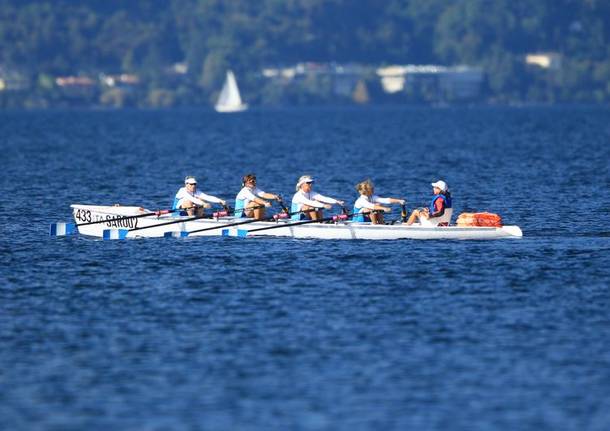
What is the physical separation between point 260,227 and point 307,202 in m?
1.63

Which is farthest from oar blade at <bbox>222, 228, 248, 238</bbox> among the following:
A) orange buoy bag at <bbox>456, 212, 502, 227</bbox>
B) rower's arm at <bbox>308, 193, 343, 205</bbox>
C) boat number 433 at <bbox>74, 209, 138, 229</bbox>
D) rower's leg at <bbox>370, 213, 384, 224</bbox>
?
orange buoy bag at <bbox>456, 212, 502, 227</bbox>

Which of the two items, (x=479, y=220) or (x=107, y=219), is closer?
(x=479, y=220)

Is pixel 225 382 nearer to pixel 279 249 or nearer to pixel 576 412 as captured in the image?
pixel 576 412

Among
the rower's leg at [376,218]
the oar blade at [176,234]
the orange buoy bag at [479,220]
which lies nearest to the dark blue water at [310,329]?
the oar blade at [176,234]

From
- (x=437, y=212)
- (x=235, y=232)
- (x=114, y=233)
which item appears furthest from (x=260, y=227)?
(x=437, y=212)

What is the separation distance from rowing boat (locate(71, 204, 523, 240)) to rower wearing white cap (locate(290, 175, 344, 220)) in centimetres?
51

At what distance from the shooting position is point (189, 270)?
41.8m

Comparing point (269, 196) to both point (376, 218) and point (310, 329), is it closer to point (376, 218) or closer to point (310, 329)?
point (376, 218)

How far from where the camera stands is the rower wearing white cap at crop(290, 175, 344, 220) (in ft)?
154

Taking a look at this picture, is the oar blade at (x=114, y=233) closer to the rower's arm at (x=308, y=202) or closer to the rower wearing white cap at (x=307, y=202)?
the rower wearing white cap at (x=307, y=202)

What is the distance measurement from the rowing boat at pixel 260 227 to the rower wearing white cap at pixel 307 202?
508mm

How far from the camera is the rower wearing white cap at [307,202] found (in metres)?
47.0

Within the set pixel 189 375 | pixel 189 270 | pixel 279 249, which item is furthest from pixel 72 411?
pixel 279 249

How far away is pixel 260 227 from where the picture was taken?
47438mm
